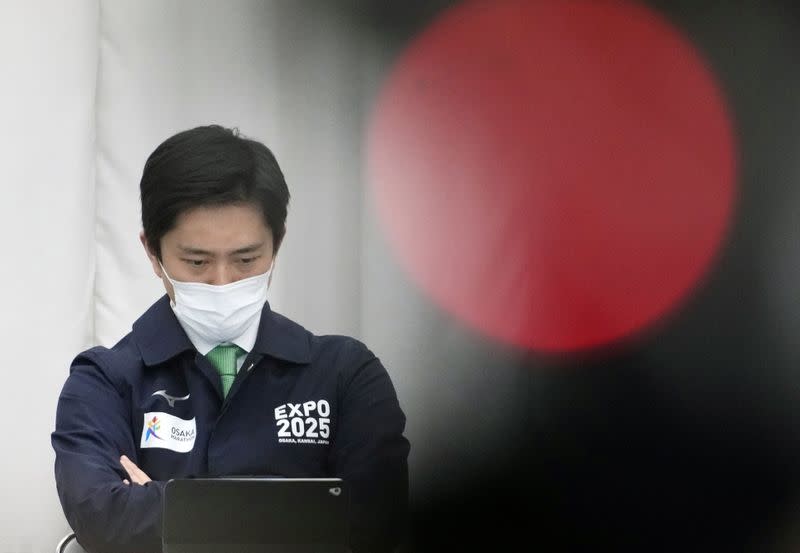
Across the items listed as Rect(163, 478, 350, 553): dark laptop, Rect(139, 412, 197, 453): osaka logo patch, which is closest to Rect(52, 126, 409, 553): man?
Rect(139, 412, 197, 453): osaka logo patch

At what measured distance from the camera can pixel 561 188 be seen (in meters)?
1.71

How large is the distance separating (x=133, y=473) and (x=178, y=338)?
0.75 ft

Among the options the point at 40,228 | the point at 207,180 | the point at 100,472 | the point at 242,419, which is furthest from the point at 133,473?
the point at 40,228

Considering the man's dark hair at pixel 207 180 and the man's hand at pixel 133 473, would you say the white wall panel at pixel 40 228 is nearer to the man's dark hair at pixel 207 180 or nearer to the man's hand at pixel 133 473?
the man's dark hair at pixel 207 180

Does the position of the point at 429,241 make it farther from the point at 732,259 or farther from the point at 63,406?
the point at 63,406

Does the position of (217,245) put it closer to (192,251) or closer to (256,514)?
(192,251)

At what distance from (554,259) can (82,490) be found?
89 cm

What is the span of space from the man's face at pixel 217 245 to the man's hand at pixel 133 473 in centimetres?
28

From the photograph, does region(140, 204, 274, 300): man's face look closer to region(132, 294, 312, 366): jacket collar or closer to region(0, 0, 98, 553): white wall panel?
region(132, 294, 312, 366): jacket collar

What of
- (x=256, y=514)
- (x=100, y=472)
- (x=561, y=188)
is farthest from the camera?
(x=561, y=188)

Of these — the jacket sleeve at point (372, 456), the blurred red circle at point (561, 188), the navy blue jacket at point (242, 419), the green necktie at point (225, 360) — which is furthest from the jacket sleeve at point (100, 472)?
the blurred red circle at point (561, 188)

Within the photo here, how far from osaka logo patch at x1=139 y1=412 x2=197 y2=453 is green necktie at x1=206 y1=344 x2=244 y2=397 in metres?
0.09

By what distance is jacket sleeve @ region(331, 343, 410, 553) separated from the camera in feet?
4.33

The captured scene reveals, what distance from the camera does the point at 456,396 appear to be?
5.58 feet
